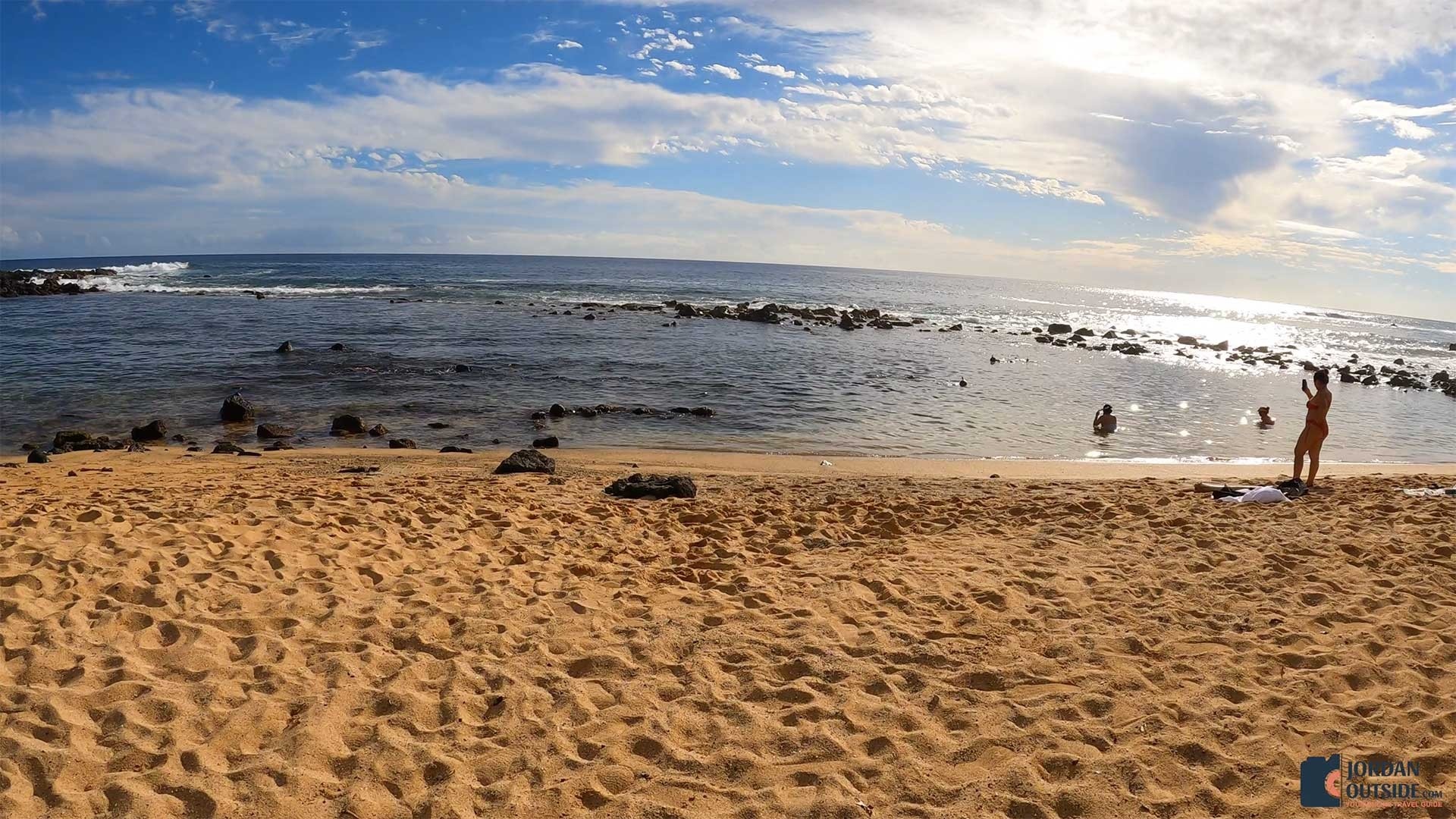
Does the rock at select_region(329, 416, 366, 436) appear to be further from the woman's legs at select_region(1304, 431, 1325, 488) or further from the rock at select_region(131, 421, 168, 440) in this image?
the woman's legs at select_region(1304, 431, 1325, 488)

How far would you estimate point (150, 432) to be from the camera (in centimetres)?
1506

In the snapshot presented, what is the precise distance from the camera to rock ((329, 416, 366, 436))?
52.7ft

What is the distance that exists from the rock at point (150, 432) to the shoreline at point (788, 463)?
662 mm

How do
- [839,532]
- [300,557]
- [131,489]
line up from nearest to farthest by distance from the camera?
1. [300,557]
2. [839,532]
3. [131,489]

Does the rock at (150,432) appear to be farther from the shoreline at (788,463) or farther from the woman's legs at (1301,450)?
the woman's legs at (1301,450)

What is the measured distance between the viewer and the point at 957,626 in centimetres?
612

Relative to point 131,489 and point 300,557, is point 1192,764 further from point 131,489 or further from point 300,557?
Answer: point 131,489

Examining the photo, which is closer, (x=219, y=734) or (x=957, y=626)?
(x=219, y=734)

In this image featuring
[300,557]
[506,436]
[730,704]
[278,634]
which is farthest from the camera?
[506,436]

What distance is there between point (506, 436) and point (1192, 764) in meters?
14.4

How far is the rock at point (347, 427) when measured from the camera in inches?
633

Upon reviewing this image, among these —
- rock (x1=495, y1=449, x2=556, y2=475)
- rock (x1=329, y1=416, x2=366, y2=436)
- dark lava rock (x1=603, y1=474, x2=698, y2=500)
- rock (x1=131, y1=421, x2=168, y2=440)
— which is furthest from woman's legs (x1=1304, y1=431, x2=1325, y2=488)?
rock (x1=131, y1=421, x2=168, y2=440)

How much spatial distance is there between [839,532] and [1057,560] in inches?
93.6

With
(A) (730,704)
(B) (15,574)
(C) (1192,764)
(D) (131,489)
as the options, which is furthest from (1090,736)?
(D) (131,489)
